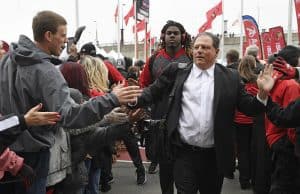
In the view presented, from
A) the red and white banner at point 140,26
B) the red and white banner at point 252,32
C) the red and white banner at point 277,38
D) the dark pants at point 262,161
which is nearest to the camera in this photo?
the dark pants at point 262,161

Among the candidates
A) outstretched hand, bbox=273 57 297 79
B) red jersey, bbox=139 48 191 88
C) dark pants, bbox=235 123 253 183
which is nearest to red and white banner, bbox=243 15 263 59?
dark pants, bbox=235 123 253 183

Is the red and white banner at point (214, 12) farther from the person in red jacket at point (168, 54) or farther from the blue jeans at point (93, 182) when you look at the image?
the blue jeans at point (93, 182)

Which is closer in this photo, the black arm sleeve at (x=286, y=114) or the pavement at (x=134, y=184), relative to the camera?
the black arm sleeve at (x=286, y=114)

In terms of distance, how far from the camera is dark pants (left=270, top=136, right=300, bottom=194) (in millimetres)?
4297

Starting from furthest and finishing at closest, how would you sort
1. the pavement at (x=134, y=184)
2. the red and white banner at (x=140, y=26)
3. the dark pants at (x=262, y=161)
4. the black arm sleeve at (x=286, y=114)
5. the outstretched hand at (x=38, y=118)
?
the red and white banner at (x=140, y=26) → the pavement at (x=134, y=184) → the dark pants at (x=262, y=161) → the black arm sleeve at (x=286, y=114) → the outstretched hand at (x=38, y=118)

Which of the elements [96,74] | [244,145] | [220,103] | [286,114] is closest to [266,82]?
[286,114]

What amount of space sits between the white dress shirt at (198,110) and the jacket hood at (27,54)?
134 cm

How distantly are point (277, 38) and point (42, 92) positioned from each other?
9.34 meters

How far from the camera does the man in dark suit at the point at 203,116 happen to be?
3.87 metres

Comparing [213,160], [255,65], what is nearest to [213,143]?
[213,160]

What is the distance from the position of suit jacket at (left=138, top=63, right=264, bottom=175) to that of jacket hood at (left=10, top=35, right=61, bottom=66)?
123cm

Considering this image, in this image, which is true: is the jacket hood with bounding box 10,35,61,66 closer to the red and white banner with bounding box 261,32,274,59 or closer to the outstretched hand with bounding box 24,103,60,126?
the outstretched hand with bounding box 24,103,60,126

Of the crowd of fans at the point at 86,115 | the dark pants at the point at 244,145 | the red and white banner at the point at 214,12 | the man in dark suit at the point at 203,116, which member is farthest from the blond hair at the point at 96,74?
the red and white banner at the point at 214,12

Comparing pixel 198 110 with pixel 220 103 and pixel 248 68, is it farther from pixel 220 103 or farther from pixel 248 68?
pixel 248 68
